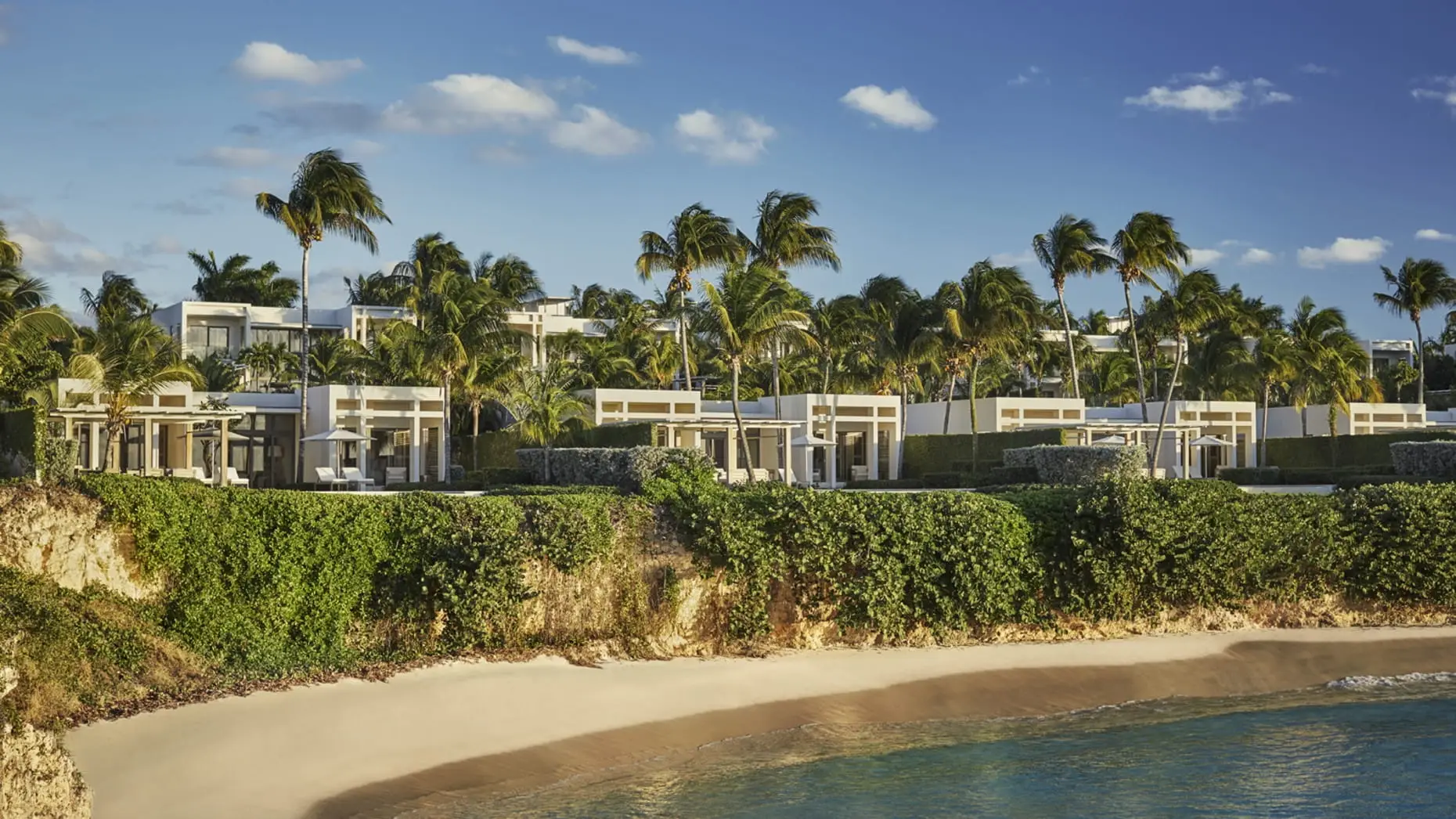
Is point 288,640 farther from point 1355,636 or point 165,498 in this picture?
point 1355,636

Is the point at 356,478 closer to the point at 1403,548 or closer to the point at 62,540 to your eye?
the point at 62,540

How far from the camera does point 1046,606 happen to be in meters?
20.2

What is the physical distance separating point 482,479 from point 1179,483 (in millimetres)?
22550

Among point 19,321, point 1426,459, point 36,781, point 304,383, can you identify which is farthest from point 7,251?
point 1426,459

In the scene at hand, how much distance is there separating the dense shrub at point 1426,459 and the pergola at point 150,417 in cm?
2973

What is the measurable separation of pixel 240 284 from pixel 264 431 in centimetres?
2208

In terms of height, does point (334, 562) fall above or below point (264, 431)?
below

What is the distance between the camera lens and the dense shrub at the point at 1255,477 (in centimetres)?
4119

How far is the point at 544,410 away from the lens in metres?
38.5

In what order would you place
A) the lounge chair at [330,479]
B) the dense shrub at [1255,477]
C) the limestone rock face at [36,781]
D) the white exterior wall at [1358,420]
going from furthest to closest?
1. the white exterior wall at [1358,420]
2. the dense shrub at [1255,477]
3. the lounge chair at [330,479]
4. the limestone rock face at [36,781]

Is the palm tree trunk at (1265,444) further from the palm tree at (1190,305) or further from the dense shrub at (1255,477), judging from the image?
the dense shrub at (1255,477)

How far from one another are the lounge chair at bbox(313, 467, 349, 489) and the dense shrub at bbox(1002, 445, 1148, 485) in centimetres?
1894

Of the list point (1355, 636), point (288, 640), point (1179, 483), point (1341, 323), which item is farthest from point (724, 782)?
point (1341, 323)

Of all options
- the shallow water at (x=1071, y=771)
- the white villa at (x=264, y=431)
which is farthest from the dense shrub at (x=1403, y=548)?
the white villa at (x=264, y=431)
